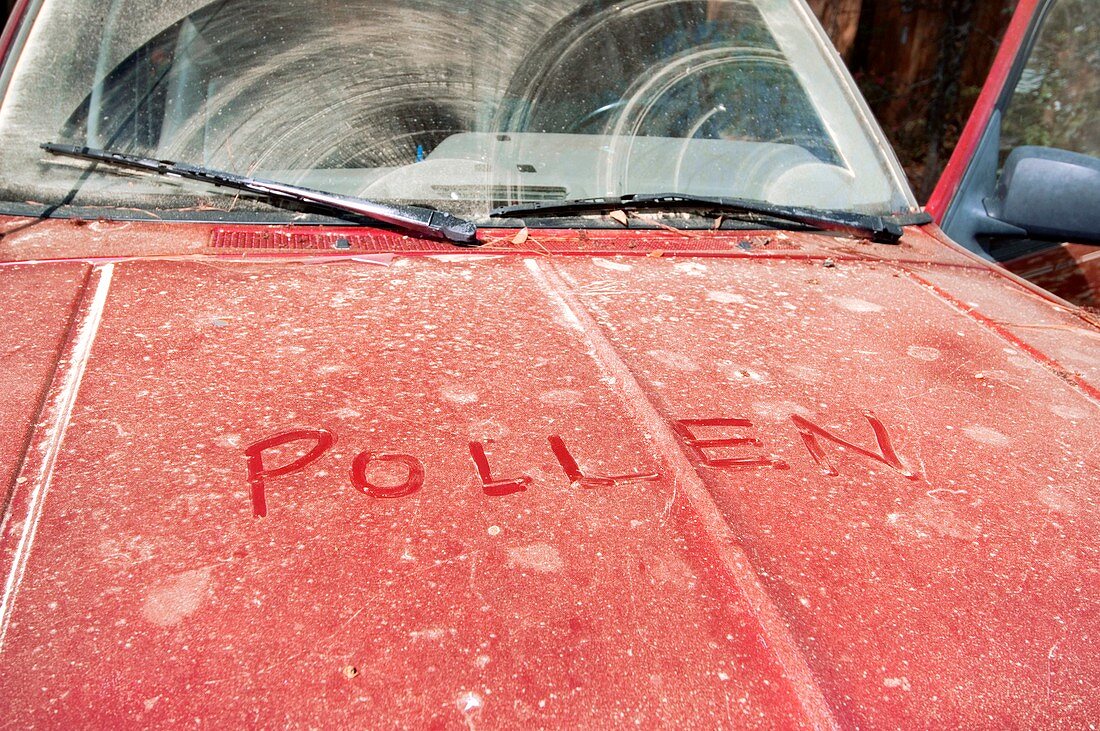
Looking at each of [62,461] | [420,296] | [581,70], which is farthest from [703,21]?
[62,461]

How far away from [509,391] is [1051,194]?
5.33 feet

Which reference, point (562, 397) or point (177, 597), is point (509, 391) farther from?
point (177, 597)

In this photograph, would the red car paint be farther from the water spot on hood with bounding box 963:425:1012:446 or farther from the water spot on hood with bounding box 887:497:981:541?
the water spot on hood with bounding box 887:497:981:541

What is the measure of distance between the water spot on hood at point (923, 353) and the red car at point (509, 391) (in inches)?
0.8

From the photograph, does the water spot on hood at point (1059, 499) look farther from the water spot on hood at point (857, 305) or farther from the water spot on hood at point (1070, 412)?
the water spot on hood at point (857, 305)

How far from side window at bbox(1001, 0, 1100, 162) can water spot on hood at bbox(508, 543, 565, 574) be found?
222cm

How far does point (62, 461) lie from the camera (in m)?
1.14

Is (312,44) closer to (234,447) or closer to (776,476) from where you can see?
(234,447)

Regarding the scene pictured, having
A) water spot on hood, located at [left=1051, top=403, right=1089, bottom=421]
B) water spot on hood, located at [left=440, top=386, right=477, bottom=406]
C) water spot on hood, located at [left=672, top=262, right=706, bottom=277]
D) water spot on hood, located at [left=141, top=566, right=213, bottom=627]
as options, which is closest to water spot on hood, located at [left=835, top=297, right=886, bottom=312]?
water spot on hood, located at [left=672, top=262, right=706, bottom=277]

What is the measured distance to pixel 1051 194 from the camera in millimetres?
2172

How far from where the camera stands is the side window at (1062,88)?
99.6 inches

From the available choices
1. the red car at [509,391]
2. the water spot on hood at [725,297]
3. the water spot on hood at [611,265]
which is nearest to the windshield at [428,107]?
the red car at [509,391]

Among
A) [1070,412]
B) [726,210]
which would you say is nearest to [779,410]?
[1070,412]

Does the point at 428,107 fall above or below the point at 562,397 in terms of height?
above
